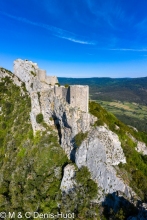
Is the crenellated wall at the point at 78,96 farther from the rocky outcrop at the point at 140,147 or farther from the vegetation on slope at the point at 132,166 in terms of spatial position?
the rocky outcrop at the point at 140,147

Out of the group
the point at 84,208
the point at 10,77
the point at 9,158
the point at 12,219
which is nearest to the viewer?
the point at 84,208

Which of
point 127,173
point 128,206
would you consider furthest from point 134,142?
point 128,206

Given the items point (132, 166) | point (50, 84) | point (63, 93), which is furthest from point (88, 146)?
point (50, 84)

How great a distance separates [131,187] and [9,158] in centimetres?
3473

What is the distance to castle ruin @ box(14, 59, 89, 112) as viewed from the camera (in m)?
40.4

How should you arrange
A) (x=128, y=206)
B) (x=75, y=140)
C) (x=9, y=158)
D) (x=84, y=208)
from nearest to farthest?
(x=128, y=206), (x=84, y=208), (x=75, y=140), (x=9, y=158)

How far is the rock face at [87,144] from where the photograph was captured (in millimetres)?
36344

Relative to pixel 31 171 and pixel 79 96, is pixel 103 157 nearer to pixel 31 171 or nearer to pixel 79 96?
pixel 79 96

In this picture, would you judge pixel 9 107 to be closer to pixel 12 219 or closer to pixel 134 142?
pixel 12 219

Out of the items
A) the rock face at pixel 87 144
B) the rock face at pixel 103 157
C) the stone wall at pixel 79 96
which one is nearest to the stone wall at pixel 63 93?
the rock face at pixel 87 144

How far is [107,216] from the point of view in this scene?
32906mm

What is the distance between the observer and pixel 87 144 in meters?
39.9

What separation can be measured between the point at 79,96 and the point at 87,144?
11.4 metres

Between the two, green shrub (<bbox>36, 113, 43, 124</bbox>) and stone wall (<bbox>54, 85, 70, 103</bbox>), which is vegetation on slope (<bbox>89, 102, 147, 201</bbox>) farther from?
green shrub (<bbox>36, 113, 43, 124</bbox>)
